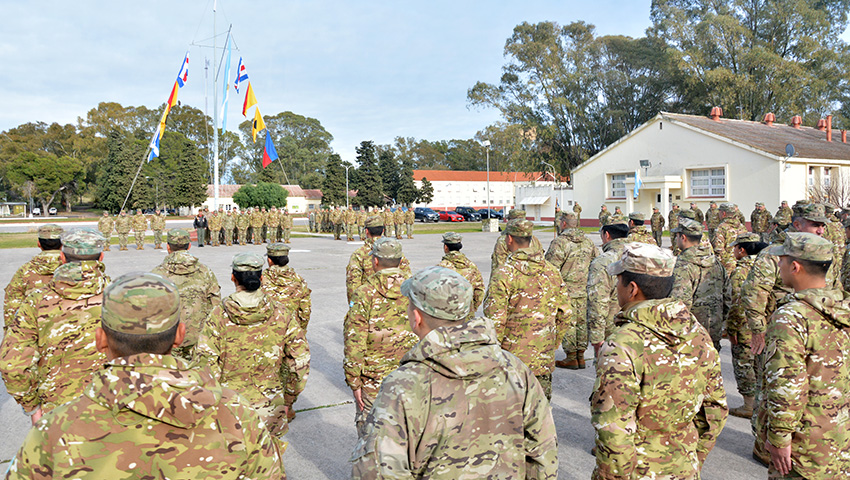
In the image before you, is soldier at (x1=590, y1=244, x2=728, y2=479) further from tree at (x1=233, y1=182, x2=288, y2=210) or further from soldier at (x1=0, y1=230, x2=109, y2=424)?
tree at (x1=233, y1=182, x2=288, y2=210)

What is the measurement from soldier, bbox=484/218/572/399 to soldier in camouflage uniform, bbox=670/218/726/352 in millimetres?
1976

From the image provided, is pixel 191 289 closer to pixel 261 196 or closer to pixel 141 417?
pixel 141 417

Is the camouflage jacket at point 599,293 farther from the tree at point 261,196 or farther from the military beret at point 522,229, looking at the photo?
the tree at point 261,196

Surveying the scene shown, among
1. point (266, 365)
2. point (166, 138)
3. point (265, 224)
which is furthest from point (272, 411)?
point (166, 138)

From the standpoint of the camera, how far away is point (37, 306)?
3535 mm

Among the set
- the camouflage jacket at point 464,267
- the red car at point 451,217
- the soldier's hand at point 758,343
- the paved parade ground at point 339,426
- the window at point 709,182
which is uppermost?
the window at point 709,182

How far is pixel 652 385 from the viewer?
259 cm

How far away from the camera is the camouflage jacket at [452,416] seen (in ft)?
6.57

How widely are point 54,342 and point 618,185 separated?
36762 mm

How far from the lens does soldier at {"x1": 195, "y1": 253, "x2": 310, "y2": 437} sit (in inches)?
143

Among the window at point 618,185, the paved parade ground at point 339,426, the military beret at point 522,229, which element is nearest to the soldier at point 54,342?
the paved parade ground at point 339,426

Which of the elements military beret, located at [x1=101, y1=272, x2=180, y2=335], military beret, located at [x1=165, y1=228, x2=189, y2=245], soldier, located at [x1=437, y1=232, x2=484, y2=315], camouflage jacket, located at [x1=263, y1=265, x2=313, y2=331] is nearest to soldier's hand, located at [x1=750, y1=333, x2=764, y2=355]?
soldier, located at [x1=437, y1=232, x2=484, y2=315]

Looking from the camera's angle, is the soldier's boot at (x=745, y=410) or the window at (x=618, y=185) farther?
the window at (x=618, y=185)

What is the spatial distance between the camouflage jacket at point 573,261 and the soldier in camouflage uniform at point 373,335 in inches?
139
